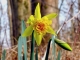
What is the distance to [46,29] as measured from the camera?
0.67m

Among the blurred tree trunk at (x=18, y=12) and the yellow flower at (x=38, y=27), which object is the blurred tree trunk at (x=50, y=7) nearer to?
the blurred tree trunk at (x=18, y=12)

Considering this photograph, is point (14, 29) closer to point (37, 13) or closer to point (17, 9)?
point (17, 9)

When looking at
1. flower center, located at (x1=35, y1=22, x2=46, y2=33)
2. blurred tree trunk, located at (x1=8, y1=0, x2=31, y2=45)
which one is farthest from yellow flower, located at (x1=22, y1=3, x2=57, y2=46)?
blurred tree trunk, located at (x1=8, y1=0, x2=31, y2=45)

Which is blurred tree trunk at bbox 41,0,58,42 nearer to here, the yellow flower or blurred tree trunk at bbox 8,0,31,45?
blurred tree trunk at bbox 8,0,31,45

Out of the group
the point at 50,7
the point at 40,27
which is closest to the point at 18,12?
the point at 50,7

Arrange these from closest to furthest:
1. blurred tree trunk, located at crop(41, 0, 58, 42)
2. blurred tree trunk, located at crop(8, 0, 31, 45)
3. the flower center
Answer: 1. the flower center
2. blurred tree trunk, located at crop(8, 0, 31, 45)
3. blurred tree trunk, located at crop(41, 0, 58, 42)

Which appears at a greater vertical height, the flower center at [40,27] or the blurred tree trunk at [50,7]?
the flower center at [40,27]

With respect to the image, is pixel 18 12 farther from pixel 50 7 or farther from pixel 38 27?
pixel 38 27

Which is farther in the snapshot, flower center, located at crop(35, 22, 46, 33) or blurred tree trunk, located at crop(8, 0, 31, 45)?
blurred tree trunk, located at crop(8, 0, 31, 45)

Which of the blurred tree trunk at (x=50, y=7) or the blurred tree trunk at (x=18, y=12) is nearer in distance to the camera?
the blurred tree trunk at (x=18, y=12)

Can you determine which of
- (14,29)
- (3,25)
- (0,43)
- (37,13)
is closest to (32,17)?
(37,13)

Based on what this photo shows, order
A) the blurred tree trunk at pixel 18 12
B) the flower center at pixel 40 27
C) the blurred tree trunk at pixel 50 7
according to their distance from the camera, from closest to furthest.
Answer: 1. the flower center at pixel 40 27
2. the blurred tree trunk at pixel 18 12
3. the blurred tree trunk at pixel 50 7

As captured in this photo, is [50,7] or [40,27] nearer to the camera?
[40,27]

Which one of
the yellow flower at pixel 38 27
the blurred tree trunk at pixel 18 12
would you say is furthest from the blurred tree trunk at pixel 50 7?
the yellow flower at pixel 38 27
